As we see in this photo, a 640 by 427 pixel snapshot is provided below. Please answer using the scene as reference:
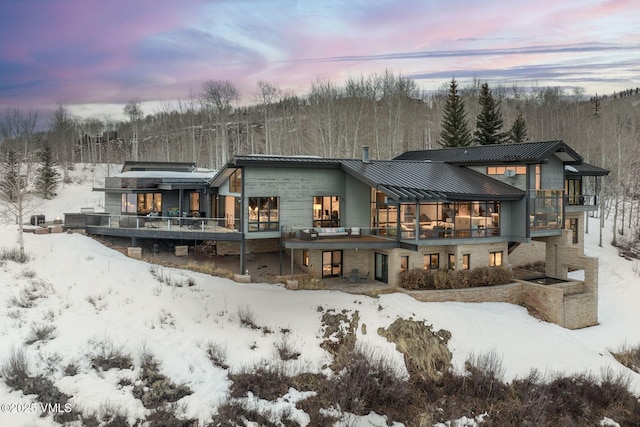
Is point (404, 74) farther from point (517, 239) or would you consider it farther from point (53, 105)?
point (53, 105)

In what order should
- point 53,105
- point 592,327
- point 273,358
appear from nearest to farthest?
point 273,358 < point 592,327 < point 53,105

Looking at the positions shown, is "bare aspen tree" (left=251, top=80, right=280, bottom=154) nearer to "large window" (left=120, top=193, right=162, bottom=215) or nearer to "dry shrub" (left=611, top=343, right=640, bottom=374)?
"large window" (left=120, top=193, right=162, bottom=215)

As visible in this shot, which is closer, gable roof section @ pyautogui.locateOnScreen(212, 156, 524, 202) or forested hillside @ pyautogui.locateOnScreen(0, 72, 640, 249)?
gable roof section @ pyautogui.locateOnScreen(212, 156, 524, 202)

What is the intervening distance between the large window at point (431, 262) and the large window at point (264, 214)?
7.60m

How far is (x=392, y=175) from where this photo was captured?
841 inches

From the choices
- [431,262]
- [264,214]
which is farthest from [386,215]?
[264,214]

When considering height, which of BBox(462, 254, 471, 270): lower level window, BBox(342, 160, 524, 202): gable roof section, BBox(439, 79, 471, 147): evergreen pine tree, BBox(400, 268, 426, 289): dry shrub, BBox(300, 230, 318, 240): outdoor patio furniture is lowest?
BBox(400, 268, 426, 289): dry shrub

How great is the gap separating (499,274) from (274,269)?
1143 cm

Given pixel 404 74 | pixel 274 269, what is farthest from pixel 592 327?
pixel 404 74

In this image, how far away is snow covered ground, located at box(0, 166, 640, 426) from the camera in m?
12.3

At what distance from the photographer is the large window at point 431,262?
20859mm

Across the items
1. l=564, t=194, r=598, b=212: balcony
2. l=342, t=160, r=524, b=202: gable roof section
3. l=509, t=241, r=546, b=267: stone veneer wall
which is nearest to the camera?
l=342, t=160, r=524, b=202: gable roof section

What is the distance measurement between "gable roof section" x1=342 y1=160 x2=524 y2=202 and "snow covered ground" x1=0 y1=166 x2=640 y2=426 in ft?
16.1

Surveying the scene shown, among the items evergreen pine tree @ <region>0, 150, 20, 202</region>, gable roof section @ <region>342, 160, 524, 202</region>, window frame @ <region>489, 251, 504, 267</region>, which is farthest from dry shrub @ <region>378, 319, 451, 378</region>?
evergreen pine tree @ <region>0, 150, 20, 202</region>
